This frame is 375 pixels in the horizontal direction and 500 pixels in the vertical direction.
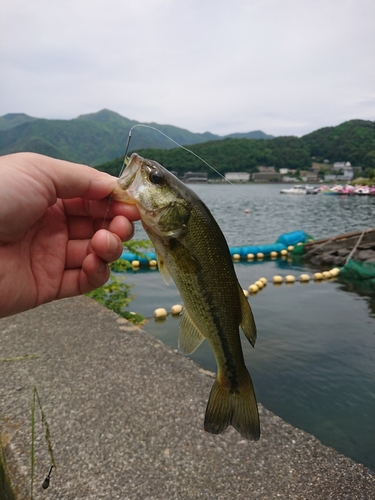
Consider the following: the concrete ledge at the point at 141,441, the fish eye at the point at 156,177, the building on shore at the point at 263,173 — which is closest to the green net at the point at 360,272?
the concrete ledge at the point at 141,441

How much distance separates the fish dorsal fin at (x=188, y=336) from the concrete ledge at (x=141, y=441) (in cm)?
153

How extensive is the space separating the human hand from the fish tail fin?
1.01 metres

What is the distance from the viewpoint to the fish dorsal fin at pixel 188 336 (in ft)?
6.72

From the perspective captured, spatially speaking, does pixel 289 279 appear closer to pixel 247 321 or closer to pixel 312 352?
pixel 312 352

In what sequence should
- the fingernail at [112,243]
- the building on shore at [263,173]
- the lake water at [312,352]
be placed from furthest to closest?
the building on shore at [263,173] → the lake water at [312,352] → the fingernail at [112,243]

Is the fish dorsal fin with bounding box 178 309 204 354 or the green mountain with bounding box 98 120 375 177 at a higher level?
the green mountain with bounding box 98 120 375 177

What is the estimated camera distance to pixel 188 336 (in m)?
2.06

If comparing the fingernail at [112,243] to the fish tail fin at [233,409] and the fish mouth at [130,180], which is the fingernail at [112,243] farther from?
the fish tail fin at [233,409]

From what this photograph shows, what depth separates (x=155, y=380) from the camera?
4.34 metres

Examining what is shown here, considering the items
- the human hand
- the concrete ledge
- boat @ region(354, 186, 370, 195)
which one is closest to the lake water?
the human hand

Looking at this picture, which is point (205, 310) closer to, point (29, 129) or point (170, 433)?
point (170, 433)

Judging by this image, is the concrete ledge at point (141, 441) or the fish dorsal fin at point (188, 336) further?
the concrete ledge at point (141, 441)

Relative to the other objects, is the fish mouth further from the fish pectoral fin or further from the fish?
the fish pectoral fin

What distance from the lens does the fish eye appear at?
1862 millimetres
